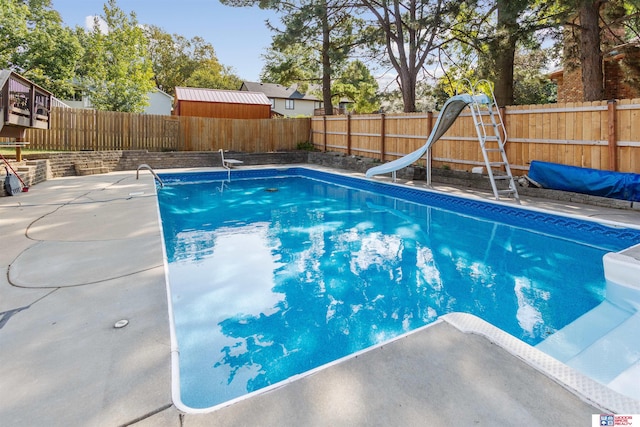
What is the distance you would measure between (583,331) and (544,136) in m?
5.72

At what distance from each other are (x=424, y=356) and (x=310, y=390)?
0.60m

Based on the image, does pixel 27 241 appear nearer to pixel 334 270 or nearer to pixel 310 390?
pixel 334 270

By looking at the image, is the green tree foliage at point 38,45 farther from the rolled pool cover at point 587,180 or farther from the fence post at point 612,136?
the fence post at point 612,136

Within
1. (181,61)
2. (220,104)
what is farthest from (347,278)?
(181,61)

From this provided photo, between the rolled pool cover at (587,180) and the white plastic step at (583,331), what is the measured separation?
375 centimetres

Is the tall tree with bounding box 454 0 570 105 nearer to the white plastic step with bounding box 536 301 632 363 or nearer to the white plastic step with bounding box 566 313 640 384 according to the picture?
the white plastic step with bounding box 536 301 632 363

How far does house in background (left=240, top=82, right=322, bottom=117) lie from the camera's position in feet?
122

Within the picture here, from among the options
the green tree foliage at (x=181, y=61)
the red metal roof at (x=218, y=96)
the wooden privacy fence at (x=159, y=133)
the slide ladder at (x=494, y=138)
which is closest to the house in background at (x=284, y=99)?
the green tree foliage at (x=181, y=61)

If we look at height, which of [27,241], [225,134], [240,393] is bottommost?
[240,393]

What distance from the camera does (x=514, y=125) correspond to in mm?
8008

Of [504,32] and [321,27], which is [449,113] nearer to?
[504,32]

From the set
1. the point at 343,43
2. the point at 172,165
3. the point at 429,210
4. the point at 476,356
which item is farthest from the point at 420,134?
the point at 476,356

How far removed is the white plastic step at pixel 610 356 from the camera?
7.49 ft

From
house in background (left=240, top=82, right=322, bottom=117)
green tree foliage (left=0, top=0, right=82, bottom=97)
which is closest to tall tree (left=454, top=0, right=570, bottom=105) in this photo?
green tree foliage (left=0, top=0, right=82, bottom=97)
